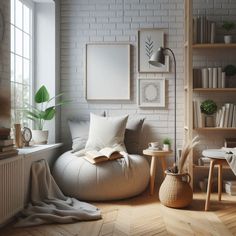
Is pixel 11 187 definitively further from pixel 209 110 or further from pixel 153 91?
pixel 209 110

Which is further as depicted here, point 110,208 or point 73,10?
point 73,10

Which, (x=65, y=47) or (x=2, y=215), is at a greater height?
(x=65, y=47)

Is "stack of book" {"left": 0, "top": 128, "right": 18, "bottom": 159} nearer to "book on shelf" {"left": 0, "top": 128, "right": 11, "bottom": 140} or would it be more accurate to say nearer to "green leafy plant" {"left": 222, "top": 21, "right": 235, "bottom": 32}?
"book on shelf" {"left": 0, "top": 128, "right": 11, "bottom": 140}

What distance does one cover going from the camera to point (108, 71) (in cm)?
476

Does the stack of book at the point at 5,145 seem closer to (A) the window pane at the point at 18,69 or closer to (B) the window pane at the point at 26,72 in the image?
(A) the window pane at the point at 18,69

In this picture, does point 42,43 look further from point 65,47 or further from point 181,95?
point 181,95

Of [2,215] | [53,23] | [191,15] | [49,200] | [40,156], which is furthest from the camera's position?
[53,23]

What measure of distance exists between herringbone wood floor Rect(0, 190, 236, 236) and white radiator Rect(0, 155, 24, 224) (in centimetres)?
17

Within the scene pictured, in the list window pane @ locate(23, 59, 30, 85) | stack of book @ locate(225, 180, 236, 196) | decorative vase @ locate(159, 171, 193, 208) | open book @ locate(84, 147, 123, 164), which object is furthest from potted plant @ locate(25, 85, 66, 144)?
stack of book @ locate(225, 180, 236, 196)

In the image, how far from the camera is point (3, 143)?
2.91 m

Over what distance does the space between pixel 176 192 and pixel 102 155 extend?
901 mm

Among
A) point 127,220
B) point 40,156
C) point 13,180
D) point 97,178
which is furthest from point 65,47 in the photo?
point 127,220

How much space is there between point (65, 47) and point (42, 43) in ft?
1.11

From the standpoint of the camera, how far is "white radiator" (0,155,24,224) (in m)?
2.84
